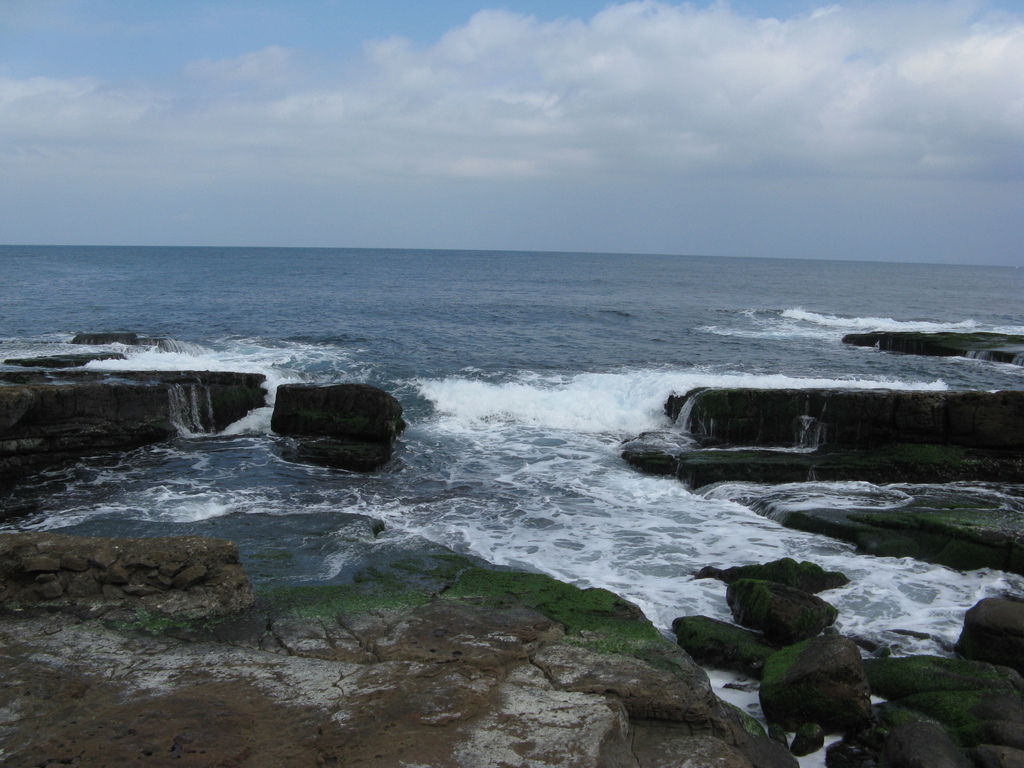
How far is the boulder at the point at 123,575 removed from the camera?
7840 millimetres

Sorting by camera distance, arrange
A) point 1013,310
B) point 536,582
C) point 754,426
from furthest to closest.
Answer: point 1013,310
point 754,426
point 536,582

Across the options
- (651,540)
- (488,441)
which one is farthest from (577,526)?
(488,441)

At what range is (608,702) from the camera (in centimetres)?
621

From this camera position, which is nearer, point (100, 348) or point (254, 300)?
point (100, 348)

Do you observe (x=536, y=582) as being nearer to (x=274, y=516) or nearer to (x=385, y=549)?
(x=385, y=549)

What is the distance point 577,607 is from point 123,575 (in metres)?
5.03

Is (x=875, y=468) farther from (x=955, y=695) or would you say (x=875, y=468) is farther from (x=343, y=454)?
(x=343, y=454)

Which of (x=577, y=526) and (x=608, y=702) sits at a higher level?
(x=608, y=702)

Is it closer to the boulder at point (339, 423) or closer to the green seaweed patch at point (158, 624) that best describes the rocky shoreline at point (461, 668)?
the green seaweed patch at point (158, 624)

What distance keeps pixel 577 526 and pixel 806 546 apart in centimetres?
386

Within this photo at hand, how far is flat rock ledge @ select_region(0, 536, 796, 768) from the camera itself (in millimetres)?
5469

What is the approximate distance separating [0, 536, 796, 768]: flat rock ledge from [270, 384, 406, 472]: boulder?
8.44m

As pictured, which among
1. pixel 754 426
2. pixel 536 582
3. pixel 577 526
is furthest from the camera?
pixel 754 426

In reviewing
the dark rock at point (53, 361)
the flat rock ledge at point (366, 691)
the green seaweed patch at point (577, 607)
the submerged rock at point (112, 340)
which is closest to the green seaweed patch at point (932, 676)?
the flat rock ledge at point (366, 691)
